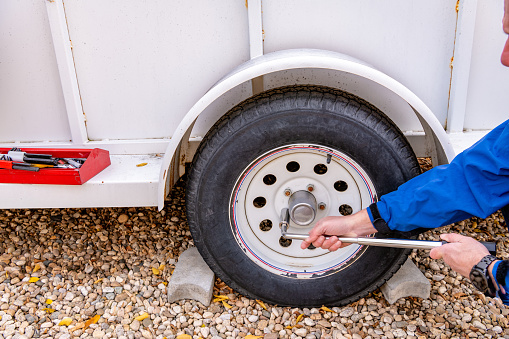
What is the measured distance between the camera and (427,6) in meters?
1.98

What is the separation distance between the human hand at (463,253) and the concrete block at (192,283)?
45.8 inches

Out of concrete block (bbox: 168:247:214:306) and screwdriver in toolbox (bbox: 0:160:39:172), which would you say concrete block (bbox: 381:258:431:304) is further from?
screwdriver in toolbox (bbox: 0:160:39:172)

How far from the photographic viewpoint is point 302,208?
6.80ft

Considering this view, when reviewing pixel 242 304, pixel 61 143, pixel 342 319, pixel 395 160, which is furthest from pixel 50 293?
pixel 395 160

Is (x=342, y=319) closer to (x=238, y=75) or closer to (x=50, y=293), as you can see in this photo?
(x=238, y=75)

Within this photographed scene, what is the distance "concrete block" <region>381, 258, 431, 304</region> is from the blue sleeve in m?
0.54

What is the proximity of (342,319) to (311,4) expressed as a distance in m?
1.52

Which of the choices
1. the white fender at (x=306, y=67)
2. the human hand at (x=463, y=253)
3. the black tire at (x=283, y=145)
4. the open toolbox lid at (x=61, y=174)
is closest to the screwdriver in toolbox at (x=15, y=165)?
the open toolbox lid at (x=61, y=174)

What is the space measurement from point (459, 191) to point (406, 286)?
0.79 meters

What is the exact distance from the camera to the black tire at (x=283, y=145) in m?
1.94

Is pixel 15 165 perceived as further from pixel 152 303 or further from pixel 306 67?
pixel 306 67

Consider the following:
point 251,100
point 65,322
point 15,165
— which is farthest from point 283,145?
point 65,322

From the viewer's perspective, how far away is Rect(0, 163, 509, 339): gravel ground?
7.00 ft

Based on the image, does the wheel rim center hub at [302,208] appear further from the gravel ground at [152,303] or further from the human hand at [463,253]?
the human hand at [463,253]
